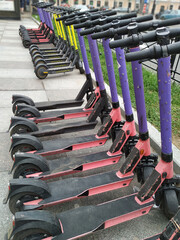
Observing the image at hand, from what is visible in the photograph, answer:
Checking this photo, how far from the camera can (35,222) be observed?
65.7 inches

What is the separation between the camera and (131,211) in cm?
194

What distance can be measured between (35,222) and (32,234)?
6.3 inches

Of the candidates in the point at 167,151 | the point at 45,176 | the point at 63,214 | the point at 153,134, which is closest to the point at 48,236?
the point at 63,214

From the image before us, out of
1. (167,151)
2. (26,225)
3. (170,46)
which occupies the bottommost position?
(26,225)

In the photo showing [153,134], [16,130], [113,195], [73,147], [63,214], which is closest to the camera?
[63,214]

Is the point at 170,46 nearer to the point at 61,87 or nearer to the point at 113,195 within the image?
the point at 113,195

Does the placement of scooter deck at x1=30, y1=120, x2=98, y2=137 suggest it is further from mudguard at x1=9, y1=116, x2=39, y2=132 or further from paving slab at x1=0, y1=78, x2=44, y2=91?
paving slab at x1=0, y1=78, x2=44, y2=91

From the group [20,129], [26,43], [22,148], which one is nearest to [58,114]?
[20,129]

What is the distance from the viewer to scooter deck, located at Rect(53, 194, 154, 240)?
1.77m

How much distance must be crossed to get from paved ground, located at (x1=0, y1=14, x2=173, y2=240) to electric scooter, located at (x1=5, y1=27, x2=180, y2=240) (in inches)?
7.8

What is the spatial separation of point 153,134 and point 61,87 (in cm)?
288

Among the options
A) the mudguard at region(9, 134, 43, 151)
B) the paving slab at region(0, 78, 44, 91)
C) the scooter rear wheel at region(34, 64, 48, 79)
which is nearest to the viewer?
the mudguard at region(9, 134, 43, 151)

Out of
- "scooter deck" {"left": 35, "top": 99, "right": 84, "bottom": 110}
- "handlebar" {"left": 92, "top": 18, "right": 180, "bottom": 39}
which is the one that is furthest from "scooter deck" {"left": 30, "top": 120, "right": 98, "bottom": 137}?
"handlebar" {"left": 92, "top": 18, "right": 180, "bottom": 39}

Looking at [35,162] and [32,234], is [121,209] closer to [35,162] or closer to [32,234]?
[32,234]
